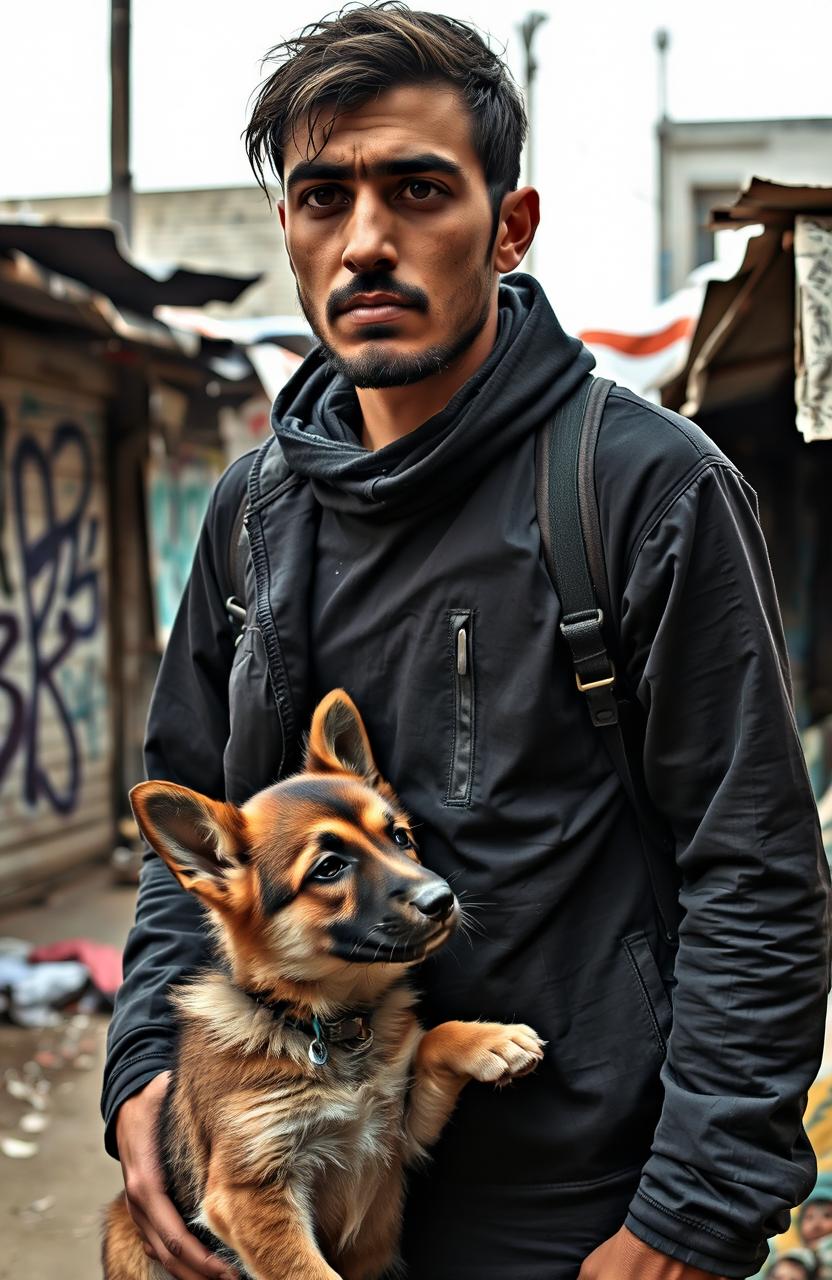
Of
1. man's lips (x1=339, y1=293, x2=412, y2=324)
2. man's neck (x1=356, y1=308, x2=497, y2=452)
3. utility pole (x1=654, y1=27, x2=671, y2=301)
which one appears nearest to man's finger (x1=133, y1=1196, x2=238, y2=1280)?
man's neck (x1=356, y1=308, x2=497, y2=452)

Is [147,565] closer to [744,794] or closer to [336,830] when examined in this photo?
[336,830]

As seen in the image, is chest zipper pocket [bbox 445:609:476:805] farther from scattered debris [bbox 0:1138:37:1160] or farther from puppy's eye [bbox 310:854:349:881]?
scattered debris [bbox 0:1138:37:1160]

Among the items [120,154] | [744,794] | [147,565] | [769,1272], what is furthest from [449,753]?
[120,154]

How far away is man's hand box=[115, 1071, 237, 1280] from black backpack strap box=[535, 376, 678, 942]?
3.20ft

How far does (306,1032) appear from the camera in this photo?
7.19 feet

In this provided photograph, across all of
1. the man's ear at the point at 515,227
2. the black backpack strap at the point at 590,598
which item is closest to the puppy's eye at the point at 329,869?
the black backpack strap at the point at 590,598

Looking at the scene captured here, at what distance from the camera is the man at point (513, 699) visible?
1.68 meters

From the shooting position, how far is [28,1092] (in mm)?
6039

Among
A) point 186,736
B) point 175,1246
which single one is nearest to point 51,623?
point 186,736

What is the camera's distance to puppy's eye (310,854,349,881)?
2.18 metres

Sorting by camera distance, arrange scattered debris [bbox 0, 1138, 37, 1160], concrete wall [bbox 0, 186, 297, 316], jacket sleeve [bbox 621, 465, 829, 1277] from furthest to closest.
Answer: concrete wall [bbox 0, 186, 297, 316] → scattered debris [bbox 0, 1138, 37, 1160] → jacket sleeve [bbox 621, 465, 829, 1277]

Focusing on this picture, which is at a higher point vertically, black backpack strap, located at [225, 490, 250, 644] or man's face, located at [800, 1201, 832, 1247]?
black backpack strap, located at [225, 490, 250, 644]

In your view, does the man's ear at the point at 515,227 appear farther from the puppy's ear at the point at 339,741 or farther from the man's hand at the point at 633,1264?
Answer: the man's hand at the point at 633,1264

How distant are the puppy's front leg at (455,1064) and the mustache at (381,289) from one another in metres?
1.15
